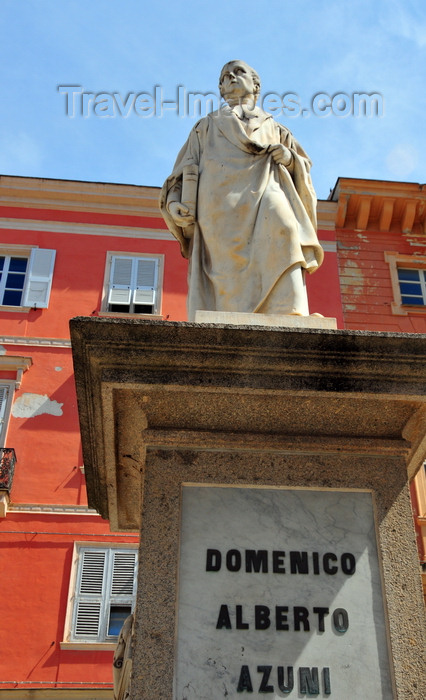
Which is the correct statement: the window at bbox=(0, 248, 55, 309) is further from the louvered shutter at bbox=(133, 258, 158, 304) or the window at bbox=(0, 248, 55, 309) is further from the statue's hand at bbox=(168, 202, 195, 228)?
the statue's hand at bbox=(168, 202, 195, 228)

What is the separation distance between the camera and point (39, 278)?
16.0 meters

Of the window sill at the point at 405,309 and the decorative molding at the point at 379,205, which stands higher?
the decorative molding at the point at 379,205

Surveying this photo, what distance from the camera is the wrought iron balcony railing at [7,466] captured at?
13328mm

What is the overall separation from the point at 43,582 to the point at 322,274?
325 inches

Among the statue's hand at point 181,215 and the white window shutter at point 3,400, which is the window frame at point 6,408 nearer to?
the white window shutter at point 3,400

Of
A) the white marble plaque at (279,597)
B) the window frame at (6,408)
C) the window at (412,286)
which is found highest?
the window at (412,286)

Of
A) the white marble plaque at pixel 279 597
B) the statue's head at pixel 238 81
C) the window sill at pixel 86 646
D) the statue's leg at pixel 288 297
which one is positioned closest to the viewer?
the white marble plaque at pixel 279 597

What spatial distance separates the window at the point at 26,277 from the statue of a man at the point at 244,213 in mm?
10749

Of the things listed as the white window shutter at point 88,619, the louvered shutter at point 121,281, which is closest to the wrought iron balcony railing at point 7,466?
the white window shutter at point 88,619

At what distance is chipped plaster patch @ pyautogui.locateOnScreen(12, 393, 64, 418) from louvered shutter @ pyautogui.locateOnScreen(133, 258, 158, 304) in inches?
112

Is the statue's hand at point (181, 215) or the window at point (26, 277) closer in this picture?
the statue's hand at point (181, 215)

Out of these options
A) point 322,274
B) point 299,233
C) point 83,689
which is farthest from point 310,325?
point 322,274

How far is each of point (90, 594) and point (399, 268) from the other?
940 cm

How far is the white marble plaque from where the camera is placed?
11.4 feet
